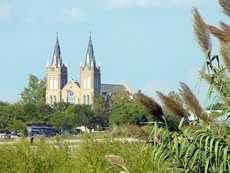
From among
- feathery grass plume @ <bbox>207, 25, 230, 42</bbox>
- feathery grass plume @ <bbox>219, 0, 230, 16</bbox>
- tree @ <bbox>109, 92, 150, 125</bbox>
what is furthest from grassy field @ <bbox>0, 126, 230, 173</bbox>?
feathery grass plume @ <bbox>219, 0, 230, 16</bbox>

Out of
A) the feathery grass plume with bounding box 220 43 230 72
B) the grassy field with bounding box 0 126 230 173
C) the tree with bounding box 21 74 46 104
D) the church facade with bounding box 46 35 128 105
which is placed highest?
the church facade with bounding box 46 35 128 105

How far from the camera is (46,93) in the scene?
124812 millimetres

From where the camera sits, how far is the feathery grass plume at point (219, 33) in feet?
16.1

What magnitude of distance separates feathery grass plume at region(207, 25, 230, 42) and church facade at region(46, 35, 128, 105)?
134 metres

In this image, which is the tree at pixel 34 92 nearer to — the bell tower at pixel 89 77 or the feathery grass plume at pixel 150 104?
the bell tower at pixel 89 77

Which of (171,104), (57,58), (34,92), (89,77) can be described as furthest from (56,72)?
(171,104)

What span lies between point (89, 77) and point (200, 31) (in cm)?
13867

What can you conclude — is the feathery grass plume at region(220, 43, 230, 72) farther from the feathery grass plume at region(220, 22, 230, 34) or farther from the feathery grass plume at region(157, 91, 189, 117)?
the feathery grass plume at region(157, 91, 189, 117)

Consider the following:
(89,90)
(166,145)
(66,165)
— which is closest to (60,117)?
(89,90)

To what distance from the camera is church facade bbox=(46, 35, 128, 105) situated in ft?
464

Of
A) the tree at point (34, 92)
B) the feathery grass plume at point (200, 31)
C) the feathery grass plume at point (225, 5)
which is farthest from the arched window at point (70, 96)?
the feathery grass plume at point (225, 5)

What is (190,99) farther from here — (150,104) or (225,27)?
(225,27)

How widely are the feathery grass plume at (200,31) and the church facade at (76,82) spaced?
439 ft

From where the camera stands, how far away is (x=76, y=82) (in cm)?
14738
